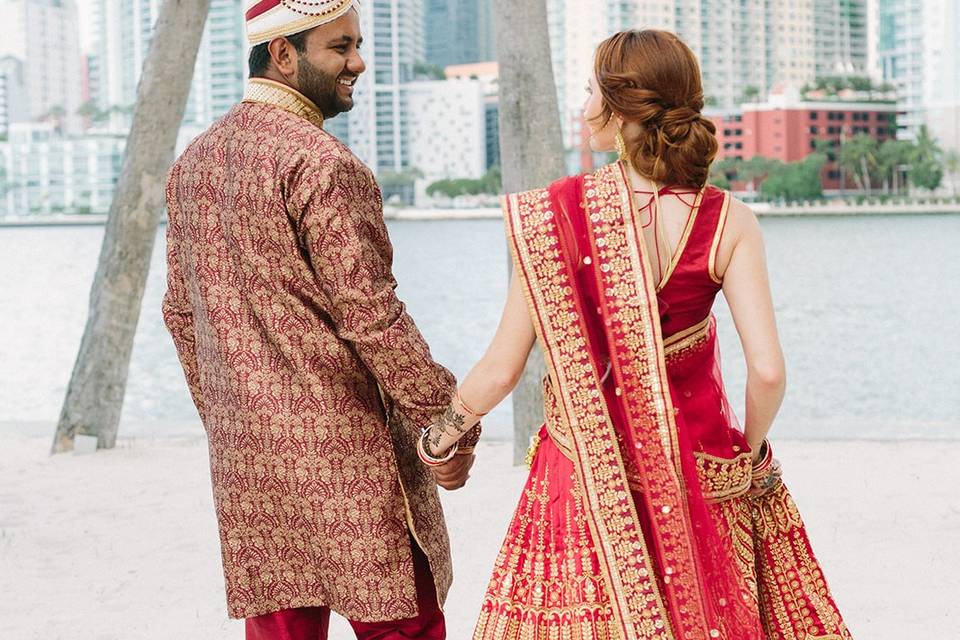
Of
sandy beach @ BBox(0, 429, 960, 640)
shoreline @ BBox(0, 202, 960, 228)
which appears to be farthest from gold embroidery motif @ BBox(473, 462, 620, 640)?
shoreline @ BBox(0, 202, 960, 228)

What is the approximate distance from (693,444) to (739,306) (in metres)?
0.24

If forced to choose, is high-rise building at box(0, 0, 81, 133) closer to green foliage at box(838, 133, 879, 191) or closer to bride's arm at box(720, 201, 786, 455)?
green foliage at box(838, 133, 879, 191)

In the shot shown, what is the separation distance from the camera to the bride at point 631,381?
214 cm

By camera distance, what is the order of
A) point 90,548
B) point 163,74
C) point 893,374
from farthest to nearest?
point 893,374 < point 163,74 < point 90,548

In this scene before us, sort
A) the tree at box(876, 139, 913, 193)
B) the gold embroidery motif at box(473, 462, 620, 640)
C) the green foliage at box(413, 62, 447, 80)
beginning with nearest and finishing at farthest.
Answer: the gold embroidery motif at box(473, 462, 620, 640) → the tree at box(876, 139, 913, 193) → the green foliage at box(413, 62, 447, 80)

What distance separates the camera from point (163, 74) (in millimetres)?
6789

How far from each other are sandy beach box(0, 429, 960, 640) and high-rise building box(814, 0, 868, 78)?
9915 centimetres

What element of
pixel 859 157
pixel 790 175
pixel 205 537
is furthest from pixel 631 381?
pixel 859 157

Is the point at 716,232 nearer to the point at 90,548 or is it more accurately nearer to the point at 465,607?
the point at 465,607

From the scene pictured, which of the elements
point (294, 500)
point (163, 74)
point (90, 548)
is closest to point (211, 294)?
point (294, 500)

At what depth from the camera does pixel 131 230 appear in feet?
22.6

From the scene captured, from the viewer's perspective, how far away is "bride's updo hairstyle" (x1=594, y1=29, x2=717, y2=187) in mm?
2088

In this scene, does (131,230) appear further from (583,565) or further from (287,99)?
(583,565)

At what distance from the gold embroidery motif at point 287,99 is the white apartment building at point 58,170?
9471 cm
